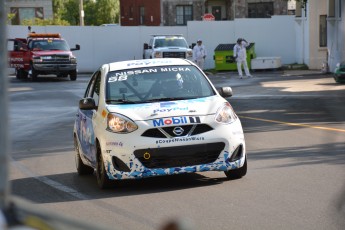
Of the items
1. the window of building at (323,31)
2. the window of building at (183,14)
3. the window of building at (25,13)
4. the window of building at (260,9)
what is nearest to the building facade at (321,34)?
the window of building at (323,31)

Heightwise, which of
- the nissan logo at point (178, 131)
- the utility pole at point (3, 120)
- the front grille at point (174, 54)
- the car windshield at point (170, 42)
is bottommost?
the front grille at point (174, 54)

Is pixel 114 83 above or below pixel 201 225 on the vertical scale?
above

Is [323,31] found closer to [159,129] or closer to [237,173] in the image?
[237,173]

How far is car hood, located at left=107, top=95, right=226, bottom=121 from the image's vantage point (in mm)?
9836

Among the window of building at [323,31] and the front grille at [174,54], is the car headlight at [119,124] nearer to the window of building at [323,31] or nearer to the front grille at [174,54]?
the front grille at [174,54]

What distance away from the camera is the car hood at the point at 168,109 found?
9.84 m

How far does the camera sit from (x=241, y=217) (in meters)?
7.91

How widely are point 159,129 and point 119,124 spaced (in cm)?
52

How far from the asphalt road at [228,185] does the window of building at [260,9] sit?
4675cm

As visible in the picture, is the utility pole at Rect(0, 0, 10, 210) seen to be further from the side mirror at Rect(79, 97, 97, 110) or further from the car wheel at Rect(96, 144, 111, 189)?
the side mirror at Rect(79, 97, 97, 110)

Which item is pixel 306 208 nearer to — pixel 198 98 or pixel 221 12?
pixel 198 98

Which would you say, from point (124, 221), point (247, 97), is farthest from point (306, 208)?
point (247, 97)

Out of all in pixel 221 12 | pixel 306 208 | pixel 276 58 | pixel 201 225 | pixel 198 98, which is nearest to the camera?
pixel 201 225

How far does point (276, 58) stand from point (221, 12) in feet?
85.8
